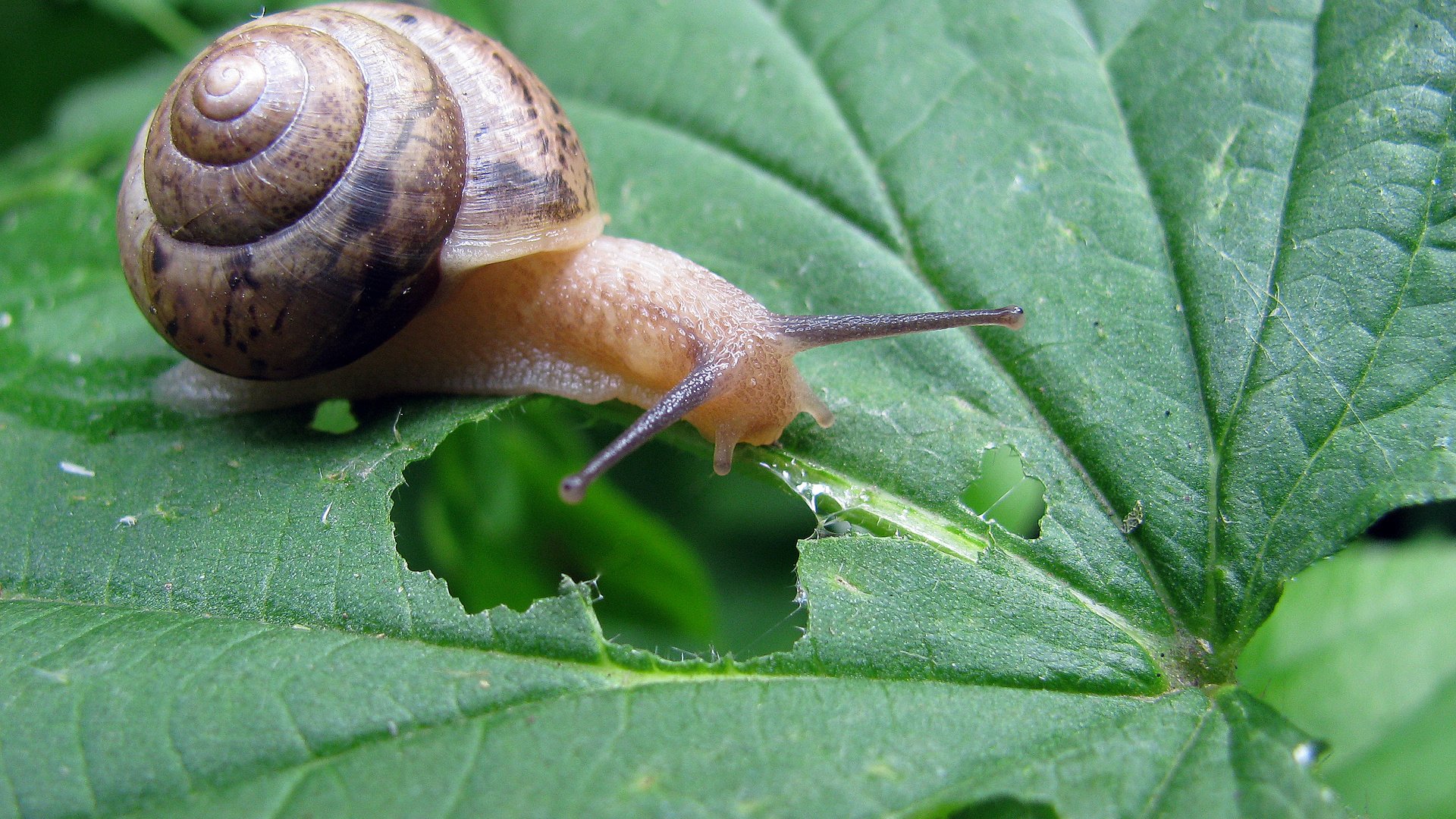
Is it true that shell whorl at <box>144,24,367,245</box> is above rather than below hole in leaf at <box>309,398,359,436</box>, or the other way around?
above

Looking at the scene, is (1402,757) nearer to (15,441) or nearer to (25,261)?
(15,441)

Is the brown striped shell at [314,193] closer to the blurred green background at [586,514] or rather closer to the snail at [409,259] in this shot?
the snail at [409,259]

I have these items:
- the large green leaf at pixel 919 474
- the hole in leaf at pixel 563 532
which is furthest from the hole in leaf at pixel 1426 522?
the hole in leaf at pixel 563 532

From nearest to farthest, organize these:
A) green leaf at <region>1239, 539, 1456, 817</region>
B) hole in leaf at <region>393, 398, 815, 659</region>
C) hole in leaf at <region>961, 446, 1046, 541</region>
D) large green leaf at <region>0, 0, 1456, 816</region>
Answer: large green leaf at <region>0, 0, 1456, 816</region> → hole in leaf at <region>961, 446, 1046, 541</region> → green leaf at <region>1239, 539, 1456, 817</region> → hole in leaf at <region>393, 398, 815, 659</region>

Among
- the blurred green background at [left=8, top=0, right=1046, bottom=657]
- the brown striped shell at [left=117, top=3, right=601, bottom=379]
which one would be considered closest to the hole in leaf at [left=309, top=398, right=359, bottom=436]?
the blurred green background at [left=8, top=0, right=1046, bottom=657]

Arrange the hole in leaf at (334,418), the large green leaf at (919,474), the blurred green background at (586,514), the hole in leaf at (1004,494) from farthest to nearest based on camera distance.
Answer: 1. the blurred green background at (586,514)
2. the hole in leaf at (334,418)
3. the hole in leaf at (1004,494)
4. the large green leaf at (919,474)

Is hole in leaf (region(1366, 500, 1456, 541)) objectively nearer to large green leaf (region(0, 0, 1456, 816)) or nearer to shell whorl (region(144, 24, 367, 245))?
large green leaf (region(0, 0, 1456, 816))

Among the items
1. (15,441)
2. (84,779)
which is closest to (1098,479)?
(84,779)

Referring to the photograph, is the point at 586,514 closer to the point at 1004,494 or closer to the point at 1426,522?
the point at 1004,494

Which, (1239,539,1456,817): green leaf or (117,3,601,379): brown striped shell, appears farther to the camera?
(1239,539,1456,817): green leaf
